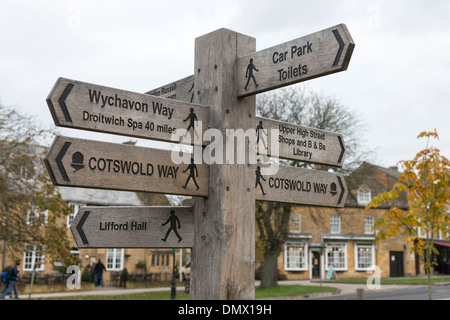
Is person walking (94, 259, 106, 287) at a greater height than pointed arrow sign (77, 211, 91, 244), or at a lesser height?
lesser

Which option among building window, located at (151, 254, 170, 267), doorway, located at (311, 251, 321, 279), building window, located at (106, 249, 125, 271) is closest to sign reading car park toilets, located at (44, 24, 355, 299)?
building window, located at (106, 249, 125, 271)

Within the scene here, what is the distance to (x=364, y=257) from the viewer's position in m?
43.4

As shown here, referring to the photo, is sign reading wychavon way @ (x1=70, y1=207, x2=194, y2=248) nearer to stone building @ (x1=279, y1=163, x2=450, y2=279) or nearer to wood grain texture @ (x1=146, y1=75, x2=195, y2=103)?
wood grain texture @ (x1=146, y1=75, x2=195, y2=103)

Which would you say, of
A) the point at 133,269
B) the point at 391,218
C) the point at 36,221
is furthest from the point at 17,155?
the point at 133,269

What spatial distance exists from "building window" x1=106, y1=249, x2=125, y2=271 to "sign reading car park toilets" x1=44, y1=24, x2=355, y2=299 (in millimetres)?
33495

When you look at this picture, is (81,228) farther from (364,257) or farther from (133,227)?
(364,257)

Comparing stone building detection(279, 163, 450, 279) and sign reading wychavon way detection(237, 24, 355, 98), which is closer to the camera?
sign reading wychavon way detection(237, 24, 355, 98)

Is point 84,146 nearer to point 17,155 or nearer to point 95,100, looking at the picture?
point 95,100

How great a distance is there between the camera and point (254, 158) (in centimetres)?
358

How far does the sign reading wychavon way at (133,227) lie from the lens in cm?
320

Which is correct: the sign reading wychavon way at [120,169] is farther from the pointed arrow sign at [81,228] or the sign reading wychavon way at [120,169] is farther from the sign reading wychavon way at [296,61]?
the sign reading wychavon way at [296,61]

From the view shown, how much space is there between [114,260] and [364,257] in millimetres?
21588

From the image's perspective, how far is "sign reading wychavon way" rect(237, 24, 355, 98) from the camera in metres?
3.04

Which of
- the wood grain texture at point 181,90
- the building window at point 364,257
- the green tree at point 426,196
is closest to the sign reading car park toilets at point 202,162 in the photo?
the wood grain texture at point 181,90
